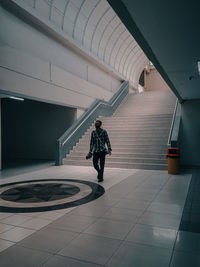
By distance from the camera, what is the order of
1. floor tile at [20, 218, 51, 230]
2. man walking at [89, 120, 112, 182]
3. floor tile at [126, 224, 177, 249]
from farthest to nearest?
man walking at [89, 120, 112, 182], floor tile at [20, 218, 51, 230], floor tile at [126, 224, 177, 249]

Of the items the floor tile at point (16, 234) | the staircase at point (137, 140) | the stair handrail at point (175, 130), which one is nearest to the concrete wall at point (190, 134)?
the stair handrail at point (175, 130)

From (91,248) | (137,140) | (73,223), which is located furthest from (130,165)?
A: (91,248)

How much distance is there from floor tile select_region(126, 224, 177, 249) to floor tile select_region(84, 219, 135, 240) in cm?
12

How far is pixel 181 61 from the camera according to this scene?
660 centimetres

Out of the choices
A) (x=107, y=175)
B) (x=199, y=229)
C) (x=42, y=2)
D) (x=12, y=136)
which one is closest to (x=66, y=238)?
(x=199, y=229)

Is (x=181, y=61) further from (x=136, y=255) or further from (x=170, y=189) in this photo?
(x=136, y=255)

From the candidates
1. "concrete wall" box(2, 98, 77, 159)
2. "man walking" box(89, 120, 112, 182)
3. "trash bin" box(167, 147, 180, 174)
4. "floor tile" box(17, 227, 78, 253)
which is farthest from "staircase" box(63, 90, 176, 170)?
"floor tile" box(17, 227, 78, 253)

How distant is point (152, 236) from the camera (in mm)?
3652

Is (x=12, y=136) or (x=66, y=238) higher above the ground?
(x=12, y=136)

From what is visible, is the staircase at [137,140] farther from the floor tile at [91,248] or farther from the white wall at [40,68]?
the floor tile at [91,248]

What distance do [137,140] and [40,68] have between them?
6003 mm

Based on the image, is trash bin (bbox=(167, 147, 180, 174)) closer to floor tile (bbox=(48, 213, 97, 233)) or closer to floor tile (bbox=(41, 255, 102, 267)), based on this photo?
floor tile (bbox=(48, 213, 97, 233))

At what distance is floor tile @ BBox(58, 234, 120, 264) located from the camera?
3.04 m

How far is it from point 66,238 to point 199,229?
214 cm
